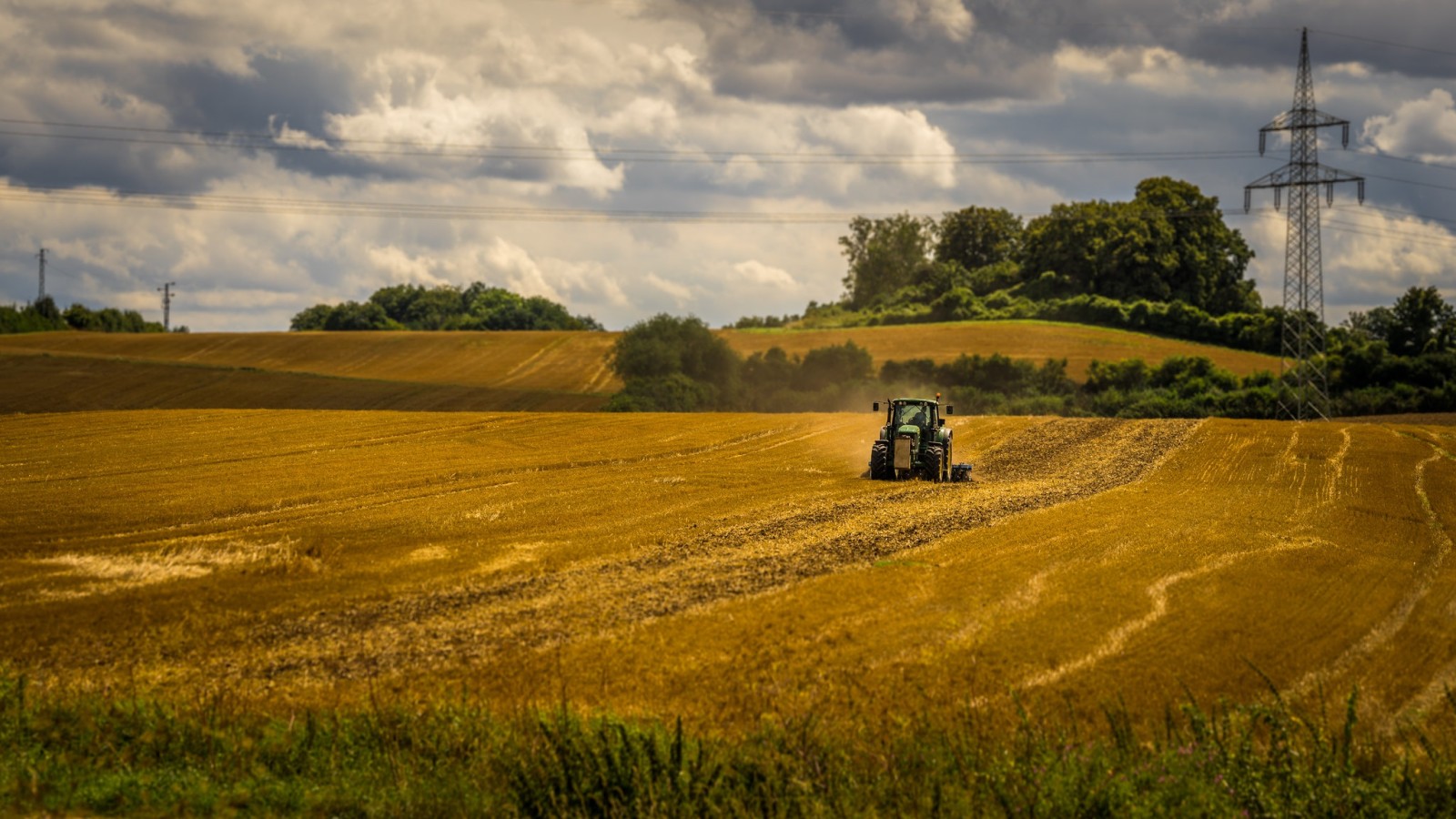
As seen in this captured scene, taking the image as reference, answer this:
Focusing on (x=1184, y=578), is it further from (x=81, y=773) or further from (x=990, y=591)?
(x=81, y=773)

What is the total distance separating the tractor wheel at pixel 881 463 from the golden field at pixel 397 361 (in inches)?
1320

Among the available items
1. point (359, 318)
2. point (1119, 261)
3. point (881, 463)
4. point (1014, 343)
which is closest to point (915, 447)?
point (881, 463)

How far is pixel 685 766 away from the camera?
10.2 m

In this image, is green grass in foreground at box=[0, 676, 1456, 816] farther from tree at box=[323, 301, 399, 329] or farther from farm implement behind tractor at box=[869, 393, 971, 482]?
tree at box=[323, 301, 399, 329]

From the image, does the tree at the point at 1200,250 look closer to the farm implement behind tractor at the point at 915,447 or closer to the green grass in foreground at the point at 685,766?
the farm implement behind tractor at the point at 915,447

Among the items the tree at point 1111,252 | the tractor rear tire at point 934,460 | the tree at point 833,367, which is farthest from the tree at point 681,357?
the tree at point 1111,252

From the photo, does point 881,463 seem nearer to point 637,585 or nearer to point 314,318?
point 637,585

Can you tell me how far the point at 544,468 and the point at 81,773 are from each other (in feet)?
79.7

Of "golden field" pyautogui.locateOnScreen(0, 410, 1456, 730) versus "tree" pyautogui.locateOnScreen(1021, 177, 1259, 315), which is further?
"tree" pyautogui.locateOnScreen(1021, 177, 1259, 315)

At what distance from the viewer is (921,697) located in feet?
40.7

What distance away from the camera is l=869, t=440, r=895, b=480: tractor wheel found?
3177 cm

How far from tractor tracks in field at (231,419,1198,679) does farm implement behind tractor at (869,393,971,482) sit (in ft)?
2.43

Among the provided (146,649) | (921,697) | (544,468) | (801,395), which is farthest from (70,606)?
(801,395)

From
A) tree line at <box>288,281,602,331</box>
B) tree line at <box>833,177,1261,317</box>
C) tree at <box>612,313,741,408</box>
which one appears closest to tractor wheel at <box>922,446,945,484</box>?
tree at <box>612,313,741,408</box>
